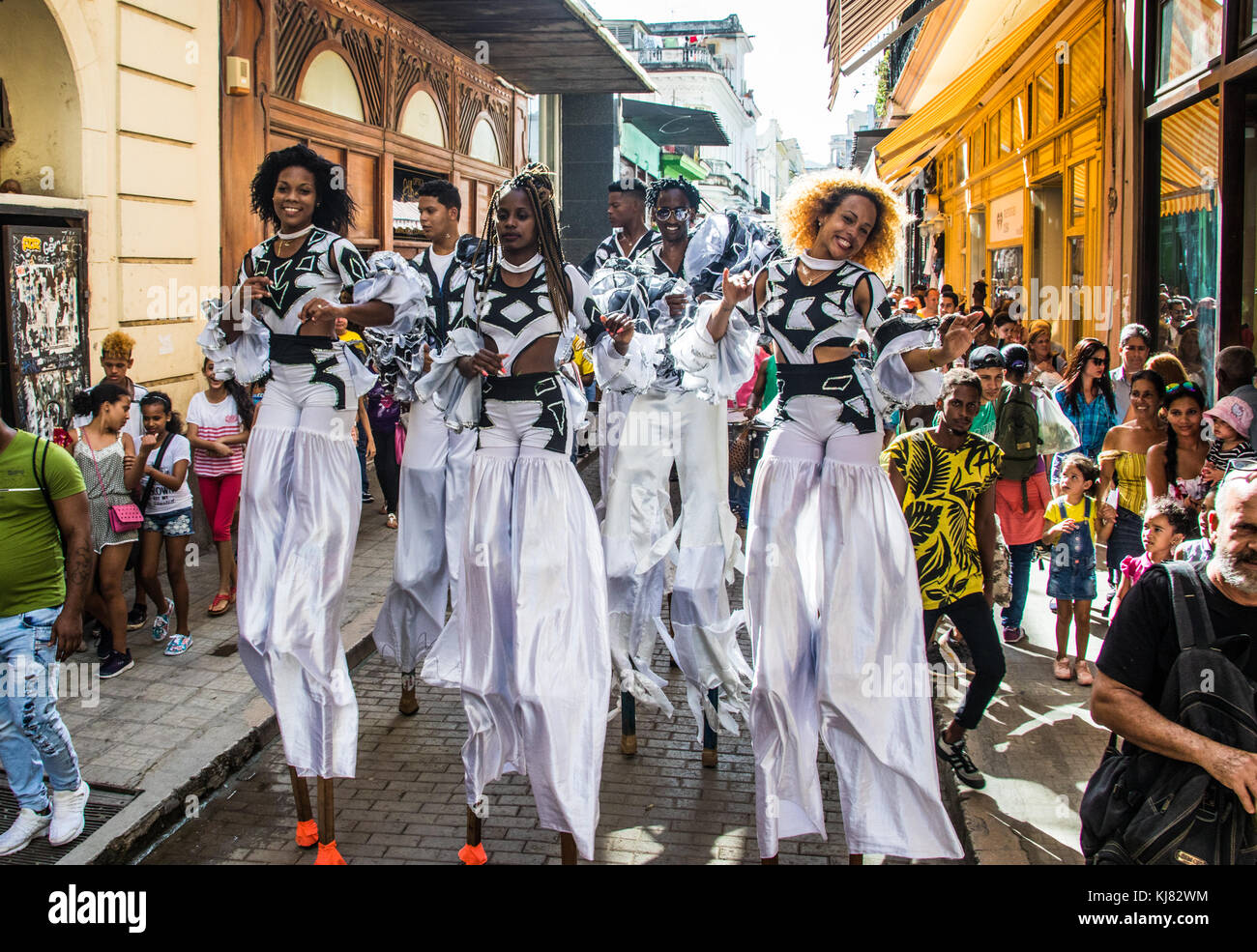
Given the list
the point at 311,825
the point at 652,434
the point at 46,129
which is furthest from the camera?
the point at 46,129

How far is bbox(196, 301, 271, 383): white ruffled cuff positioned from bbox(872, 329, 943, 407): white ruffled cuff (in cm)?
242

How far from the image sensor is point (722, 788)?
17.1ft

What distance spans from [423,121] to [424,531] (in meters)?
10.5

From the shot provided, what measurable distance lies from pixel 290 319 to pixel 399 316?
428 mm

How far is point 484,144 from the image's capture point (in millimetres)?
18172

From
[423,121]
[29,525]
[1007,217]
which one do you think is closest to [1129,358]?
[29,525]

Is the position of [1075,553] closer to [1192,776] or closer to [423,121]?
[1192,776]

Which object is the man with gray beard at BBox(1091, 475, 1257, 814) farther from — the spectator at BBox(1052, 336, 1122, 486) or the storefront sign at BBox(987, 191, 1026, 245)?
the storefront sign at BBox(987, 191, 1026, 245)

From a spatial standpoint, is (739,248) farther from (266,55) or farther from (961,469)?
(266,55)

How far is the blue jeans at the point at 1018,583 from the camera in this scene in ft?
22.8

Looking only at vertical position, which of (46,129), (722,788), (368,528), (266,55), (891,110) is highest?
(891,110)

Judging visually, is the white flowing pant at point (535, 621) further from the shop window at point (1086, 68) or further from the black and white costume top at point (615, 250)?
the shop window at point (1086, 68)

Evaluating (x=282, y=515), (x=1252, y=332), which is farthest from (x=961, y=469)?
(x=1252, y=332)

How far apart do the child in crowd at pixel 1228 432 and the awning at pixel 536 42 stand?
10.2 meters
